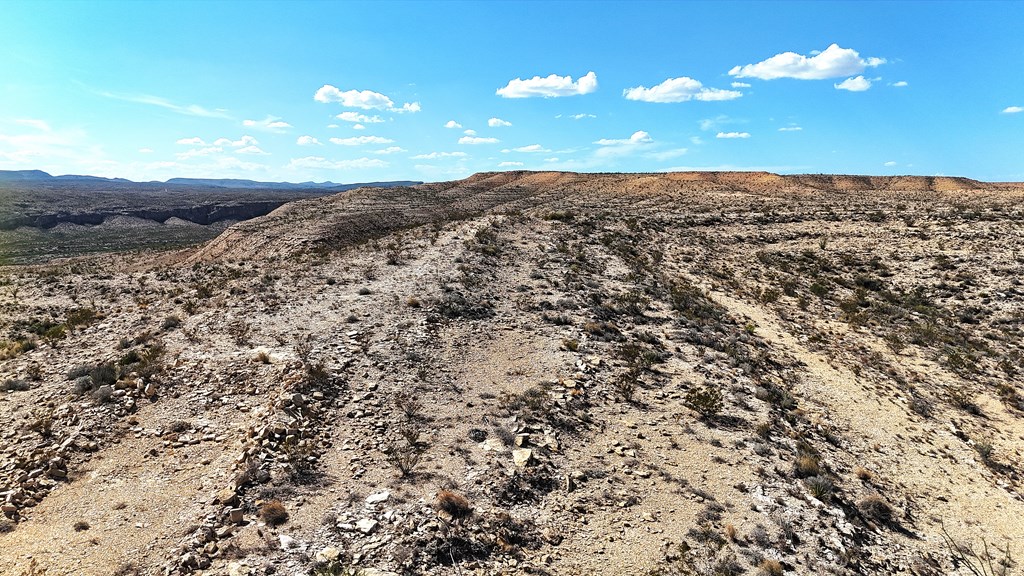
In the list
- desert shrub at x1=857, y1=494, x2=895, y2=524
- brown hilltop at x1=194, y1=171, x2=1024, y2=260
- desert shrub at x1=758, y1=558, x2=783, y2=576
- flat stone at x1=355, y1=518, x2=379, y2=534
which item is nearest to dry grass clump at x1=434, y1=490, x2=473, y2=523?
flat stone at x1=355, y1=518, x2=379, y2=534

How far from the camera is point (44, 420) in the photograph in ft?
37.2

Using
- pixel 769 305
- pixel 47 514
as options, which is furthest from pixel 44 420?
pixel 769 305

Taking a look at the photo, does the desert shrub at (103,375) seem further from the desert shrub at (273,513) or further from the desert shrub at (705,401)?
the desert shrub at (705,401)

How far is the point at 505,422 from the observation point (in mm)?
12109

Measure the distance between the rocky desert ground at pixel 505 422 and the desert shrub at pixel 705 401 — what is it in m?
0.13

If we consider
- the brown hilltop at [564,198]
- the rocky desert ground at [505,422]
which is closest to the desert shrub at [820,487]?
the rocky desert ground at [505,422]

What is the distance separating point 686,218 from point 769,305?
2283cm

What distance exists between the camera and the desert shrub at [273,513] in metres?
8.53

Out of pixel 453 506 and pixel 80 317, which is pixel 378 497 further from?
pixel 80 317

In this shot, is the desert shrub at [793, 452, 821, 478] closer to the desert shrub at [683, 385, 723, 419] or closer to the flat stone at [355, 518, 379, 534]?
the desert shrub at [683, 385, 723, 419]

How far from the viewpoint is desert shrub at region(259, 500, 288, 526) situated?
8.53 meters

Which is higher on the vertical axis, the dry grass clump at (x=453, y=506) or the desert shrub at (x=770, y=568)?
the dry grass clump at (x=453, y=506)

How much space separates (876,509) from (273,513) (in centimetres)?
1198

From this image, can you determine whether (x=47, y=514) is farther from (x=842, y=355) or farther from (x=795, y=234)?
(x=795, y=234)
